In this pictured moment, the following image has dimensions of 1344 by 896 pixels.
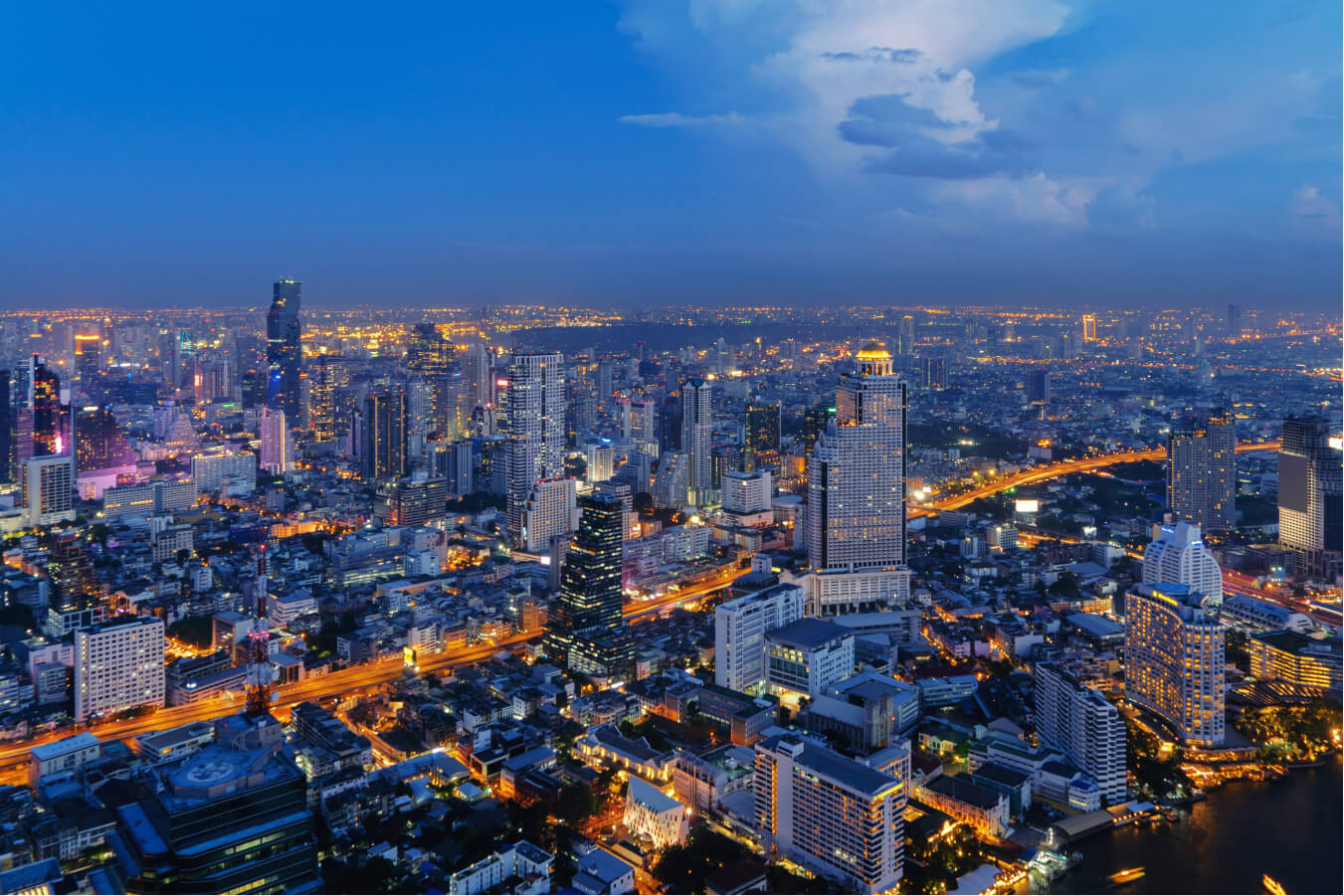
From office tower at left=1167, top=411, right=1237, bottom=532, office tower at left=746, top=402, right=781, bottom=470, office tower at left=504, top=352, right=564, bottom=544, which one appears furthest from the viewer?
office tower at left=746, top=402, right=781, bottom=470

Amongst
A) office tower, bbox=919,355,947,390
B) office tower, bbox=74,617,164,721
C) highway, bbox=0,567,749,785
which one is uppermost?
office tower, bbox=919,355,947,390

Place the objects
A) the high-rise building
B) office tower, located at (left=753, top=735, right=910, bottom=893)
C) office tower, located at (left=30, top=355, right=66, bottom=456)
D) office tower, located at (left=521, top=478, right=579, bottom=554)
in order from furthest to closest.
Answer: the high-rise building, office tower, located at (left=30, top=355, right=66, bottom=456), office tower, located at (left=521, top=478, right=579, bottom=554), office tower, located at (left=753, top=735, right=910, bottom=893)

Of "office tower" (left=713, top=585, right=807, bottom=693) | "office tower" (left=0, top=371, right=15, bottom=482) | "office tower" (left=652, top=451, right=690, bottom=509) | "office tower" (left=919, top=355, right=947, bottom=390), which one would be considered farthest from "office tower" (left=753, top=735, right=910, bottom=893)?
"office tower" (left=919, top=355, right=947, bottom=390)

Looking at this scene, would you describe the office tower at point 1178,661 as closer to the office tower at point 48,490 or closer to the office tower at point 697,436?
the office tower at point 697,436

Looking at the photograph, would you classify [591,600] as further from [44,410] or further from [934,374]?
[934,374]

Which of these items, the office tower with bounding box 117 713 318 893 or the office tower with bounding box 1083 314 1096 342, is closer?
the office tower with bounding box 117 713 318 893

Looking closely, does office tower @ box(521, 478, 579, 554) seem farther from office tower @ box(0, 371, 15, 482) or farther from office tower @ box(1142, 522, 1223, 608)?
office tower @ box(0, 371, 15, 482)

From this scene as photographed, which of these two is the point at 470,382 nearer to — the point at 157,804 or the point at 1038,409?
the point at 1038,409

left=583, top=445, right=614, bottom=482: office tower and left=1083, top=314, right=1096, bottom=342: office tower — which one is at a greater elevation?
left=1083, top=314, right=1096, bottom=342: office tower

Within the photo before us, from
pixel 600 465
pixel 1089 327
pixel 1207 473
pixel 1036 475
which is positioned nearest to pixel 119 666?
pixel 600 465
